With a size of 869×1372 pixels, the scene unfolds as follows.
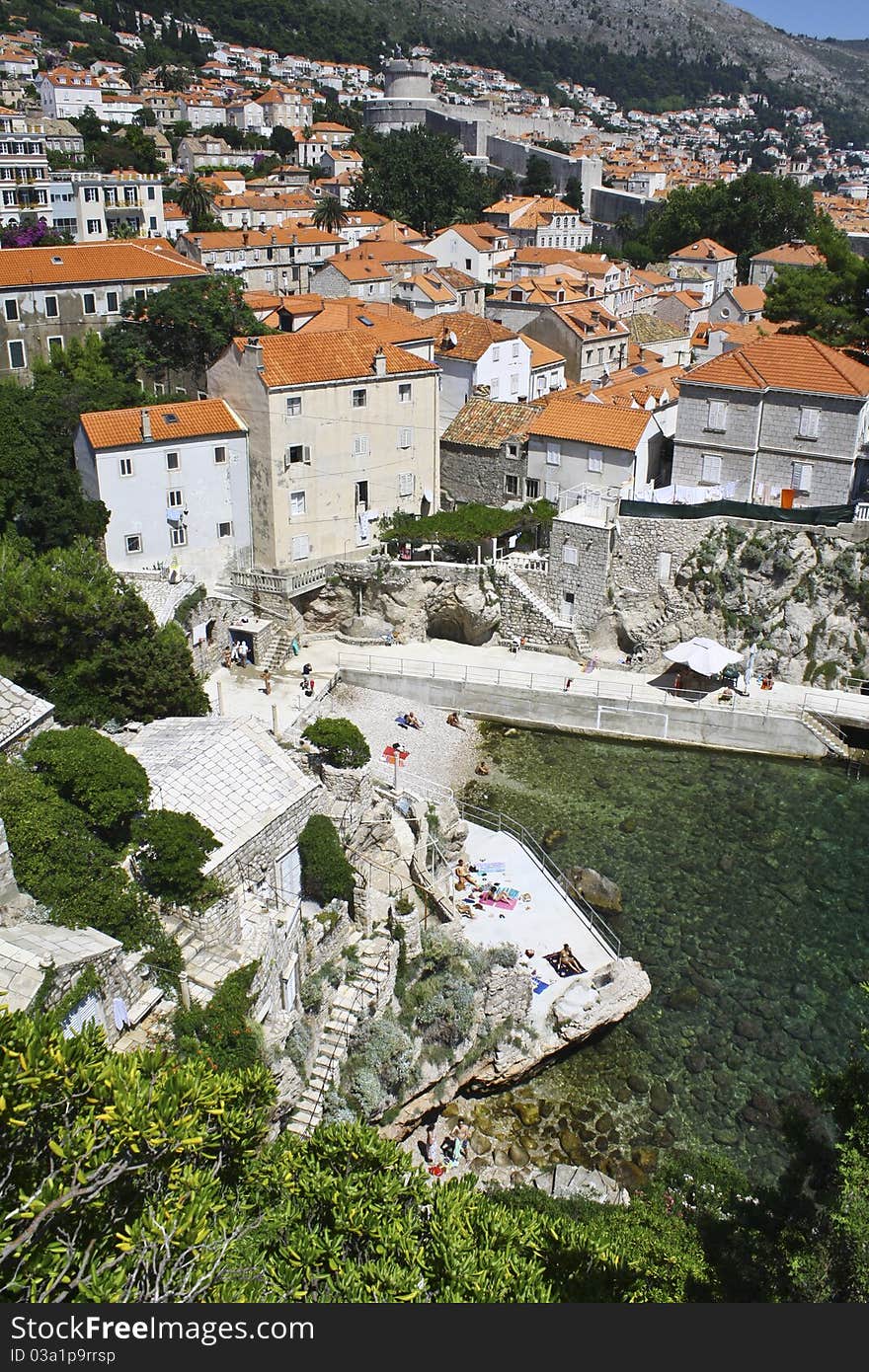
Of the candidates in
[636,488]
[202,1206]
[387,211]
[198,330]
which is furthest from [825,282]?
[387,211]

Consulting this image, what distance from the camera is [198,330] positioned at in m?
44.0

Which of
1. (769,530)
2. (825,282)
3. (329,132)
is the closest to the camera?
(769,530)

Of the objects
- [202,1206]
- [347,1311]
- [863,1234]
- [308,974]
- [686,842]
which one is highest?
[347,1311]

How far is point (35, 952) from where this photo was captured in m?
17.1

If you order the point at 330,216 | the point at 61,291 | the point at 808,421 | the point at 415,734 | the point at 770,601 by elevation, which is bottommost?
the point at 415,734

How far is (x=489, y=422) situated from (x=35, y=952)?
35144 mm

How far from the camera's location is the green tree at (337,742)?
28.6 m

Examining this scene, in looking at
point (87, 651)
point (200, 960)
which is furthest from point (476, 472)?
point (200, 960)

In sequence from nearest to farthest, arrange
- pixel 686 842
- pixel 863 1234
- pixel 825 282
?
1. pixel 863 1234
2. pixel 686 842
3. pixel 825 282

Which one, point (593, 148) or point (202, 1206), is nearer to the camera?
point (202, 1206)

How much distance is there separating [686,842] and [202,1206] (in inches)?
924

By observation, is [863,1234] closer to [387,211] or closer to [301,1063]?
[301,1063]

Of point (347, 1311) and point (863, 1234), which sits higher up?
point (347, 1311)

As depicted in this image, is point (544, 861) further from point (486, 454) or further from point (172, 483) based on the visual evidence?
point (486, 454)
